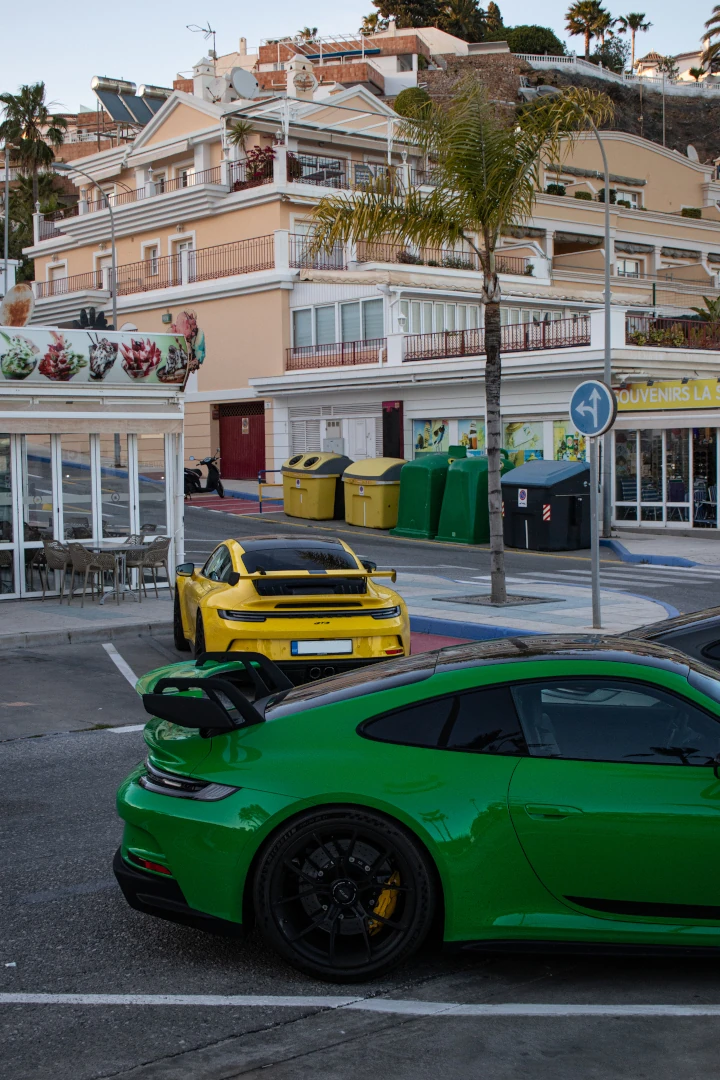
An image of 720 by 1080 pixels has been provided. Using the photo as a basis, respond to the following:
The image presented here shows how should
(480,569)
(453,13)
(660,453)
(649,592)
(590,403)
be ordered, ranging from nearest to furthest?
(590,403), (649,592), (480,569), (660,453), (453,13)

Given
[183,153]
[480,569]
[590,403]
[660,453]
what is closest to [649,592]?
[480,569]

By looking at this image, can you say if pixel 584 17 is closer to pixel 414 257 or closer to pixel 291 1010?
pixel 414 257

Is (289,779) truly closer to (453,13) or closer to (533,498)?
(533,498)

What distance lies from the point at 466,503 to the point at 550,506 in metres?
2.15

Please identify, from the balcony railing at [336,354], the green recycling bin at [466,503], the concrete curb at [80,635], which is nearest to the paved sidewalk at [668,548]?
the green recycling bin at [466,503]

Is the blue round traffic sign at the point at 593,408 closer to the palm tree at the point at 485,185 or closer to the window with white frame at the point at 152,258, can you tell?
the palm tree at the point at 485,185

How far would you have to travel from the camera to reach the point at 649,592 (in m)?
18.3

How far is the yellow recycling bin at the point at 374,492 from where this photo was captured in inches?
1121

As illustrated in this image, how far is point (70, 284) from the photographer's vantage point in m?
54.5

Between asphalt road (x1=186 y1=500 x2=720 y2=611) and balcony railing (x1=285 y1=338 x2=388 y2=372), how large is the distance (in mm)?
8761

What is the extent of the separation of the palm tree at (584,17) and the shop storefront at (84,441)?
104287mm

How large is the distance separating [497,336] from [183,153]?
38545 millimetres

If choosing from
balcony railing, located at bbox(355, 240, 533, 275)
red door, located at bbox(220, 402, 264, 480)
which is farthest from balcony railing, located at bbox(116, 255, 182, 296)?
balcony railing, located at bbox(355, 240, 533, 275)

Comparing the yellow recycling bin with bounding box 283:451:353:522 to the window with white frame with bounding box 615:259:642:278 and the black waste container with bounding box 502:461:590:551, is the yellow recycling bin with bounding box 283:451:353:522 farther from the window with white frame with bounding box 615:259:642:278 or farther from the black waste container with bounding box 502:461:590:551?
the window with white frame with bounding box 615:259:642:278
